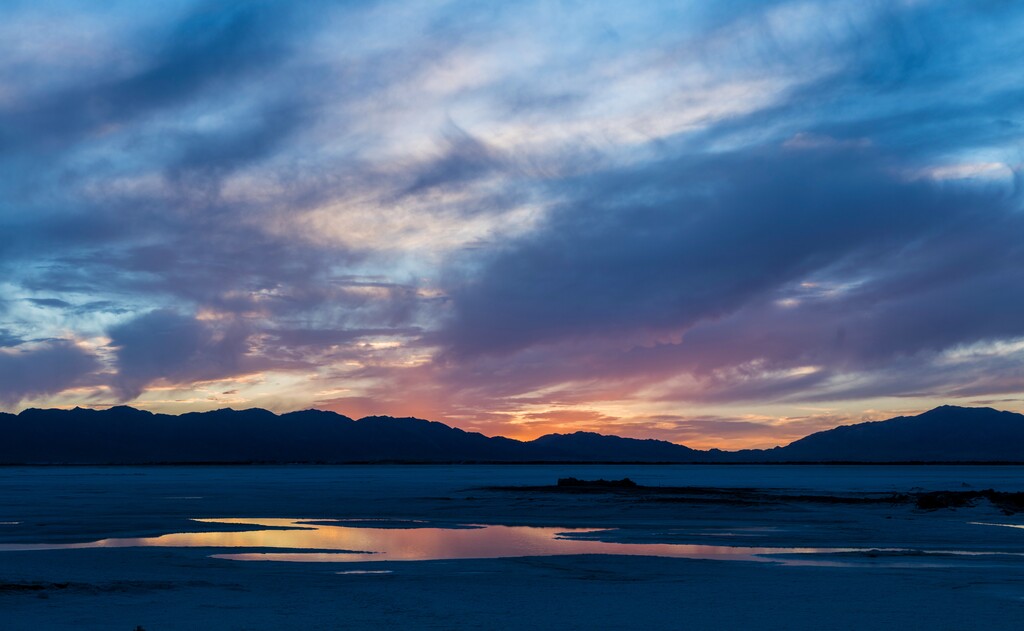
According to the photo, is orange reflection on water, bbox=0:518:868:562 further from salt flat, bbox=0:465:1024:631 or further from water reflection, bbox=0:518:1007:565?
salt flat, bbox=0:465:1024:631

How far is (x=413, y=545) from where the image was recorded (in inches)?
1118

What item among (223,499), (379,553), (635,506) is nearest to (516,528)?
(379,553)

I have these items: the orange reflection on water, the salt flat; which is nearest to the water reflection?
the orange reflection on water

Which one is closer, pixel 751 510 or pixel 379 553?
pixel 379 553

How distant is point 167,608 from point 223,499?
39.9m

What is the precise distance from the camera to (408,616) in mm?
15820

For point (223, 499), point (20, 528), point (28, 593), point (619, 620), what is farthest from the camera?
point (223, 499)

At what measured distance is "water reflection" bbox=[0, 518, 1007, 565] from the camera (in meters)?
25.4

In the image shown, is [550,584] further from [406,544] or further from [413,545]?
[406,544]

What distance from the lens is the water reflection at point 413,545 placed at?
2541 cm

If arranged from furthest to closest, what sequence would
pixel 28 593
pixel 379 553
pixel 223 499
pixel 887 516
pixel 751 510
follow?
pixel 223 499 → pixel 751 510 → pixel 887 516 → pixel 379 553 → pixel 28 593

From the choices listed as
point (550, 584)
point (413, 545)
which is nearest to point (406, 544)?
point (413, 545)

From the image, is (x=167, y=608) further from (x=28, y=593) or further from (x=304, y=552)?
(x=304, y=552)

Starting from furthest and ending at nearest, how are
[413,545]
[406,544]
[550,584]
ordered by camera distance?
[406,544] < [413,545] < [550,584]
